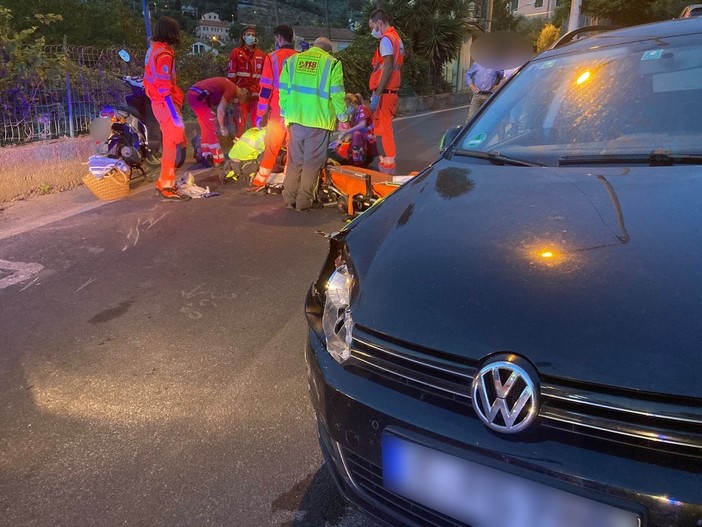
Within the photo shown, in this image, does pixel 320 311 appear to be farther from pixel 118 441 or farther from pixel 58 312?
pixel 58 312

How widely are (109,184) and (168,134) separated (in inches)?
36.4

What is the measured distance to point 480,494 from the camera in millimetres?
1436

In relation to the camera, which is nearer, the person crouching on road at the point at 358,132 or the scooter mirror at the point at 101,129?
the scooter mirror at the point at 101,129

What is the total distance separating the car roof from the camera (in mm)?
2895

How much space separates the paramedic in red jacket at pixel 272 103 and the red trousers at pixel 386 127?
4.51 ft

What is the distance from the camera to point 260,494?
221 cm

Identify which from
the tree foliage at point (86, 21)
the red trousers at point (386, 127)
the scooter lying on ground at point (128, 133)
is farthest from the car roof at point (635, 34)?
the tree foliage at point (86, 21)

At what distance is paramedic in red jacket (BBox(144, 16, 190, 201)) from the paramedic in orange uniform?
2628mm

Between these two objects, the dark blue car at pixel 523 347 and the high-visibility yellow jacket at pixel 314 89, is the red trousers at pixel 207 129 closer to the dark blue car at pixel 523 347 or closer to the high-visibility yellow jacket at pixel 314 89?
the high-visibility yellow jacket at pixel 314 89

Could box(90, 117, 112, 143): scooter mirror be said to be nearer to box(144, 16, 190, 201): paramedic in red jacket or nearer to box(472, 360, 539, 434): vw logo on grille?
box(144, 16, 190, 201): paramedic in red jacket

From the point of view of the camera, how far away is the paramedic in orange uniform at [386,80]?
745cm

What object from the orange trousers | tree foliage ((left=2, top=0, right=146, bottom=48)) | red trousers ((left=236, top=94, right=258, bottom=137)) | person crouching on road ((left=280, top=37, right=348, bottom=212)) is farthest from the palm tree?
person crouching on road ((left=280, top=37, right=348, bottom=212))

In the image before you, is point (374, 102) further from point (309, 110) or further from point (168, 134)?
point (168, 134)

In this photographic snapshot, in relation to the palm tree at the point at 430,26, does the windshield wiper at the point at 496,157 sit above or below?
below
